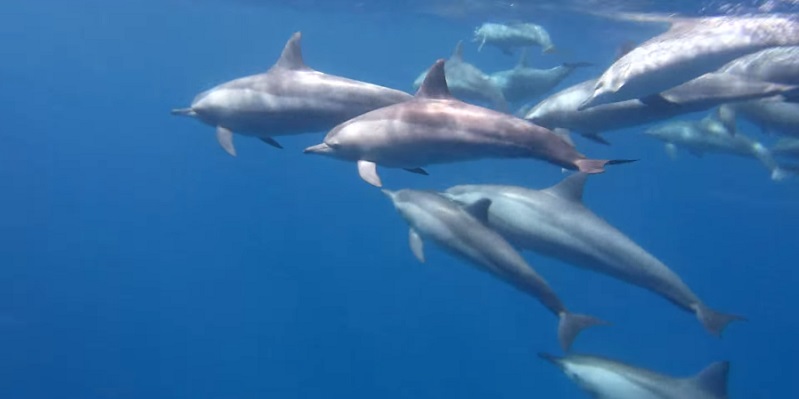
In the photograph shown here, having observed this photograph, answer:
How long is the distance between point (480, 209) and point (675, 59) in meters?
2.30

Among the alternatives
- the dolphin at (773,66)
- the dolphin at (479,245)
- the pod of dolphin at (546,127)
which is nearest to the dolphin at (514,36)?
the pod of dolphin at (546,127)

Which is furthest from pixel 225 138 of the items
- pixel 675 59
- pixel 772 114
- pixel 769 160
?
pixel 769 160

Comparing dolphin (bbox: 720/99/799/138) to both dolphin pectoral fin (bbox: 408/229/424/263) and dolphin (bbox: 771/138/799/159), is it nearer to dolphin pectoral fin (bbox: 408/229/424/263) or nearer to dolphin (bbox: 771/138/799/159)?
dolphin (bbox: 771/138/799/159)

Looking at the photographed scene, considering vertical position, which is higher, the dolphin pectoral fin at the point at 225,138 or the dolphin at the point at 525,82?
the dolphin at the point at 525,82

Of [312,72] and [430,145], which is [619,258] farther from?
[312,72]

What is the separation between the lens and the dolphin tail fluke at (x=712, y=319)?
765 cm

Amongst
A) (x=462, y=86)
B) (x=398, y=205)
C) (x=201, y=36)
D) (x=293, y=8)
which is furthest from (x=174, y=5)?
(x=398, y=205)

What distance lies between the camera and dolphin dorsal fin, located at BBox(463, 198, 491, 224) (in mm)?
7109

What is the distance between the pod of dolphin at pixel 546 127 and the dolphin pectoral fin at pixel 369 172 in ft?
0.05

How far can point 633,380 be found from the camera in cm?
848

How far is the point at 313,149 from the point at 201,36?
5788 cm

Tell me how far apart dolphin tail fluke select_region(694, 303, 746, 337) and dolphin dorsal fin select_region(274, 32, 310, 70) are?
15.9ft

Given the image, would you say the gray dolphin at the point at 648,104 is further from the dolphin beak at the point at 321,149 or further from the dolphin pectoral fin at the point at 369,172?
the dolphin beak at the point at 321,149

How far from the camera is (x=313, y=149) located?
6297 millimetres
